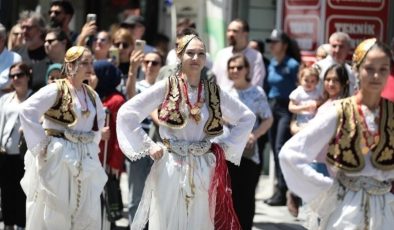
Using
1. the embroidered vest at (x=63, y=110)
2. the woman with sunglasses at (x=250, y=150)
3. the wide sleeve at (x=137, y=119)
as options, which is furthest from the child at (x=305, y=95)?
the wide sleeve at (x=137, y=119)

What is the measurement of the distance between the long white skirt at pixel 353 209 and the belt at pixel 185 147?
1.63 metres

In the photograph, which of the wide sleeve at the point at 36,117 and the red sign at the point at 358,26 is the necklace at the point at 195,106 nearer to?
the wide sleeve at the point at 36,117

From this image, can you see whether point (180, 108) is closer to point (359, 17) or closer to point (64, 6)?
point (64, 6)

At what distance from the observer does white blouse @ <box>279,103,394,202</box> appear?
17.6 feet

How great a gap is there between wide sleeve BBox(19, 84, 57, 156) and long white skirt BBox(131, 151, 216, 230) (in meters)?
1.25

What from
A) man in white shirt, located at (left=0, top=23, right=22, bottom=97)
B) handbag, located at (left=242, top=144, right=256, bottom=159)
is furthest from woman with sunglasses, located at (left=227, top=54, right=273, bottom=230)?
man in white shirt, located at (left=0, top=23, right=22, bottom=97)

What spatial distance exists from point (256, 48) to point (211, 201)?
15.7 ft

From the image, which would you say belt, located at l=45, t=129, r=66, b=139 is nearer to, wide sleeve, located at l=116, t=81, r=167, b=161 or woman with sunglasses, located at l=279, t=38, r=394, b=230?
wide sleeve, located at l=116, t=81, r=167, b=161

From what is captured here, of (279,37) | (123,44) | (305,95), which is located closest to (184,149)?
(305,95)

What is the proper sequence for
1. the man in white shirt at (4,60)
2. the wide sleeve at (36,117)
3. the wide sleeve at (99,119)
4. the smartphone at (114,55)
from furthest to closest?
1. the smartphone at (114,55)
2. the man in white shirt at (4,60)
3. the wide sleeve at (99,119)
4. the wide sleeve at (36,117)

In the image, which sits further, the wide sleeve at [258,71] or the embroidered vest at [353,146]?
the wide sleeve at [258,71]

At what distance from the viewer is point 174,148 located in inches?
275

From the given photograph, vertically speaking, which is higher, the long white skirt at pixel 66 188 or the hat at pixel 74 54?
the hat at pixel 74 54

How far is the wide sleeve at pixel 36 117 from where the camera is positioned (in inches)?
311
